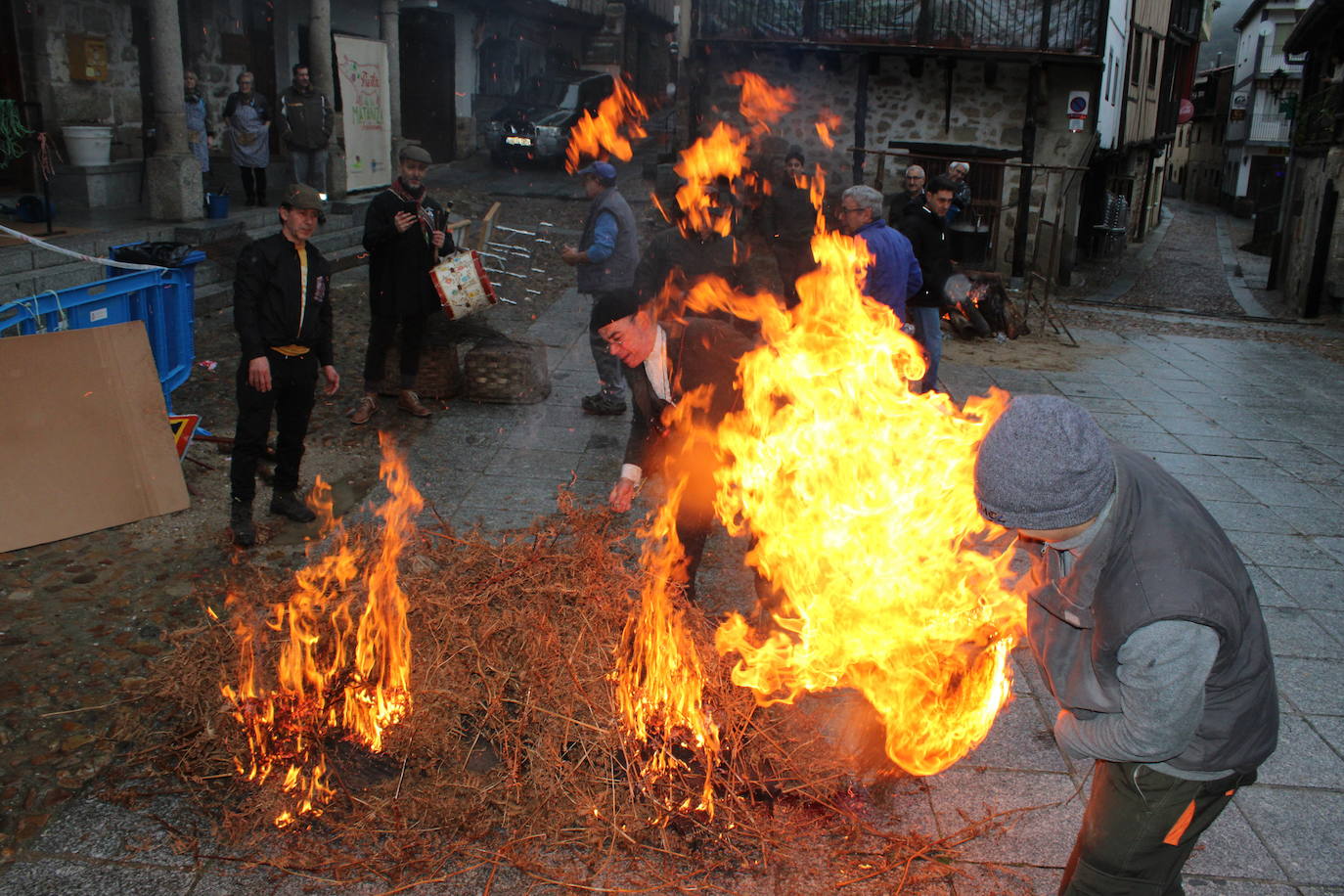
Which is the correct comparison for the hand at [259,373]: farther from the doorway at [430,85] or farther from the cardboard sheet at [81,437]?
the doorway at [430,85]

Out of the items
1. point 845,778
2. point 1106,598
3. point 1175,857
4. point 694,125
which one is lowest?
point 845,778

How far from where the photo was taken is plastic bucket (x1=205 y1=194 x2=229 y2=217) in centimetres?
1248

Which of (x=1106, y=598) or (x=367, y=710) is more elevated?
(x=1106, y=598)

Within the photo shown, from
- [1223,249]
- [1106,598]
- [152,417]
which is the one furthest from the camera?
[1223,249]

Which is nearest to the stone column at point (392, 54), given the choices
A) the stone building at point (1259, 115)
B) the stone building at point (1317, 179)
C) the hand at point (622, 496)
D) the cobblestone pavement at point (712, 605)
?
the cobblestone pavement at point (712, 605)

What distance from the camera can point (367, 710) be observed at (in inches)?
154

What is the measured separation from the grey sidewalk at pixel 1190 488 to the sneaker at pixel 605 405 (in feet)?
0.39

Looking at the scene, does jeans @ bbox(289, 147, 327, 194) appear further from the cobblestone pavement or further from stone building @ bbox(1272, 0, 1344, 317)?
stone building @ bbox(1272, 0, 1344, 317)

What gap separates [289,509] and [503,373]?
2.78 m

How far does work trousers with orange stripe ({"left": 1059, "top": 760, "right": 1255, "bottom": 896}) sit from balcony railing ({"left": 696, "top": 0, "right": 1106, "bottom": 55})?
1872 cm

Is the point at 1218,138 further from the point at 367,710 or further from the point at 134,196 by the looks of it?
the point at 367,710

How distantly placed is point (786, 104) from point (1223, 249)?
716 inches

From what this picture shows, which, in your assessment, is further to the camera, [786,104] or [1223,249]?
[1223,249]

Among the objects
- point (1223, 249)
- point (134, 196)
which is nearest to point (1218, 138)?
point (1223, 249)
